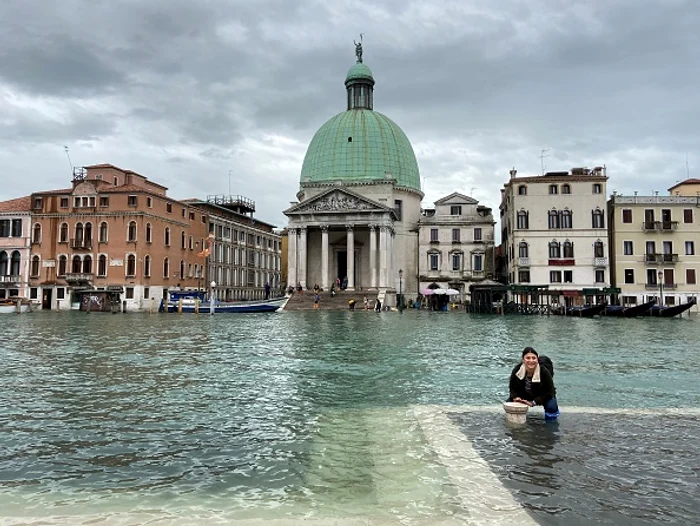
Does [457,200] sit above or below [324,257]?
above

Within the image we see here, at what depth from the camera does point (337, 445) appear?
6.84m

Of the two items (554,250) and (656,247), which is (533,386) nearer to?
(554,250)

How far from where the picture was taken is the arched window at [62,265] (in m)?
49.7

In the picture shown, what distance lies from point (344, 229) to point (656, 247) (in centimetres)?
2802

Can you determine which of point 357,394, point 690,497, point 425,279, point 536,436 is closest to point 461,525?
point 690,497

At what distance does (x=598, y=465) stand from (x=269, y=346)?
43.4ft

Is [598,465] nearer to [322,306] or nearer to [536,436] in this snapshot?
[536,436]

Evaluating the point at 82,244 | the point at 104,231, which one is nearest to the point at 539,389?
the point at 104,231

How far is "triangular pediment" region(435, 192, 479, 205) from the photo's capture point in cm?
5959

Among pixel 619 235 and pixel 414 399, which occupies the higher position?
pixel 619 235

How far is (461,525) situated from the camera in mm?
4504

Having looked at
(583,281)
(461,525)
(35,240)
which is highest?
(35,240)

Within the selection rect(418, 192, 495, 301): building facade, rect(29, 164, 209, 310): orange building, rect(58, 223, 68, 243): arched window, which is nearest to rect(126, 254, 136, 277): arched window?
rect(29, 164, 209, 310): orange building

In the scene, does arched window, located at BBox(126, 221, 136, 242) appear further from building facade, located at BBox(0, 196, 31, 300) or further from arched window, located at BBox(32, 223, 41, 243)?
building facade, located at BBox(0, 196, 31, 300)
